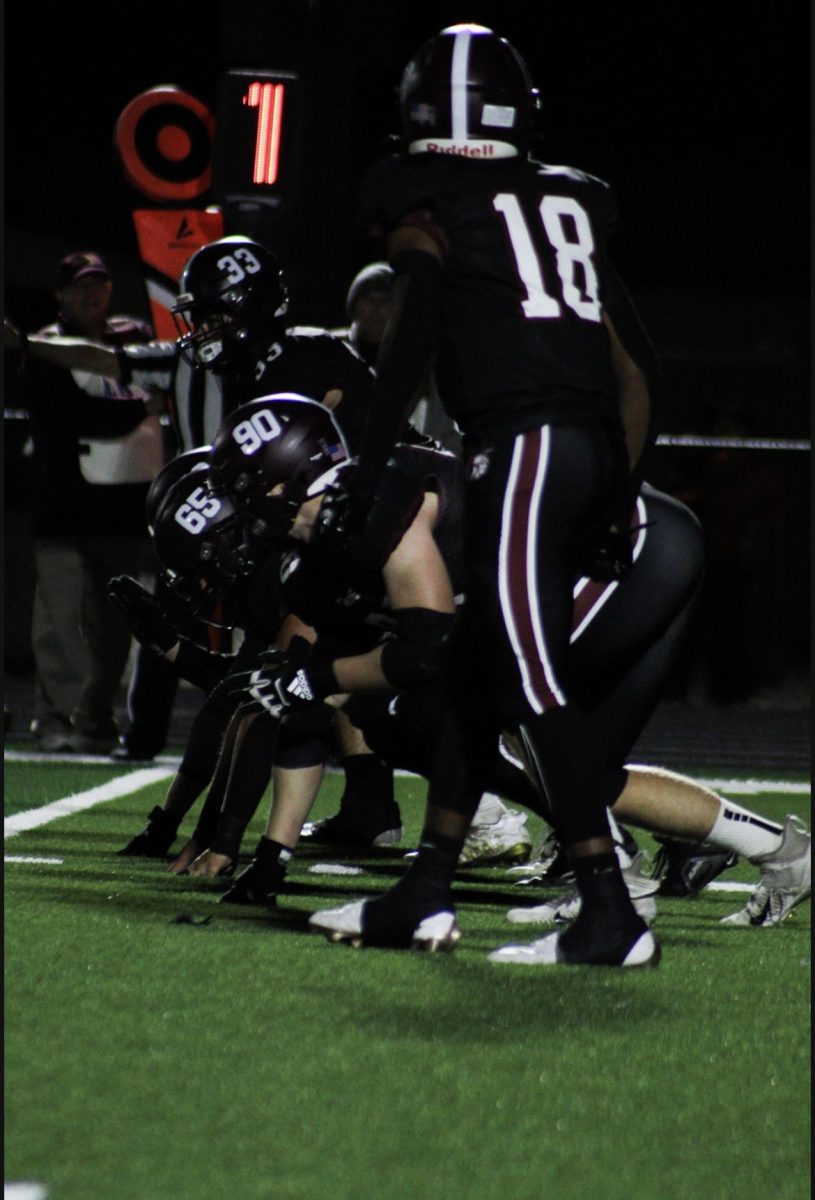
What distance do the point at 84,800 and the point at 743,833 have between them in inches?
136

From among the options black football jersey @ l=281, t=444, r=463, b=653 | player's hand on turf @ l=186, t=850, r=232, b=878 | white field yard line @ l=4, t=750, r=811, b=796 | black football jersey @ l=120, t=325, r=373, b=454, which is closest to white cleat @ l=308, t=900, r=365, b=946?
black football jersey @ l=281, t=444, r=463, b=653

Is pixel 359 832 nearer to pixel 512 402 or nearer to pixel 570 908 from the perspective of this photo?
pixel 570 908

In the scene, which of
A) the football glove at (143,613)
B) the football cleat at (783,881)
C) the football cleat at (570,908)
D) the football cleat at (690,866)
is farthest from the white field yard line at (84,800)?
the football cleat at (783,881)

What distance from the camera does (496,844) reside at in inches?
263

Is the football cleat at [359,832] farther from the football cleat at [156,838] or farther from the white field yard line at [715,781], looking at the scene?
the white field yard line at [715,781]

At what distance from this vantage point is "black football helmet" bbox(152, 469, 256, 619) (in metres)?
5.48

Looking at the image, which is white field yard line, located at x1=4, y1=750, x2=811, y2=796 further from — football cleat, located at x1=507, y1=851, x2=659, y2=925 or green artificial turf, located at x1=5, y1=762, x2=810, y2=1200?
→ green artificial turf, located at x1=5, y1=762, x2=810, y2=1200

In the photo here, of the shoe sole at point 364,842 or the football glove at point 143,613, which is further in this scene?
the shoe sole at point 364,842

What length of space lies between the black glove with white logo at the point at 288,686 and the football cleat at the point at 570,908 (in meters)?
0.74

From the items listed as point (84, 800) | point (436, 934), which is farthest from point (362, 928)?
point (84, 800)

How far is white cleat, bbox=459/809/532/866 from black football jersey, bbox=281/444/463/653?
1.23 meters

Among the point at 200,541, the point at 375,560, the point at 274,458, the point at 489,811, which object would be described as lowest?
the point at 489,811

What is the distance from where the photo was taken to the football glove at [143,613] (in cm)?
633

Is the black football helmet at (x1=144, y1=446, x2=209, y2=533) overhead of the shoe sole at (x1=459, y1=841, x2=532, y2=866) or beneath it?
overhead
